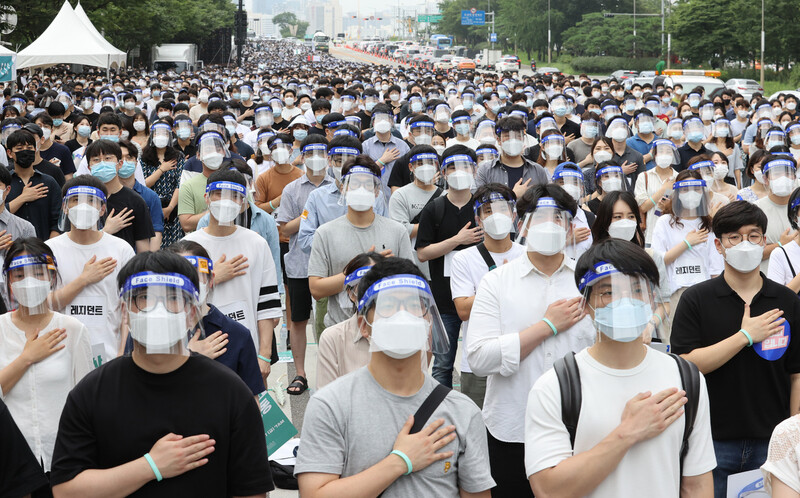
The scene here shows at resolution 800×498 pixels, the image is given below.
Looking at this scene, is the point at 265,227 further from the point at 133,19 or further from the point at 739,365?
the point at 133,19

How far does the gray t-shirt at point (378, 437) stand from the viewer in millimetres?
3256

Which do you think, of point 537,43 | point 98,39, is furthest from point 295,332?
point 537,43

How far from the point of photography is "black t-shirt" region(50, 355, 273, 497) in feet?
10.7

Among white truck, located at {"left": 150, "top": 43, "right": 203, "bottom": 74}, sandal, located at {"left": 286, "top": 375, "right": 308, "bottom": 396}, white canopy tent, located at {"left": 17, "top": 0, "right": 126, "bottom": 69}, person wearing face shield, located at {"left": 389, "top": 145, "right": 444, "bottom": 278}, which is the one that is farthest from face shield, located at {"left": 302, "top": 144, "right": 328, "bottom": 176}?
white truck, located at {"left": 150, "top": 43, "right": 203, "bottom": 74}

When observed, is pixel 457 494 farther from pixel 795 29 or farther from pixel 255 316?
pixel 795 29

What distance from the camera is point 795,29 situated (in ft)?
178

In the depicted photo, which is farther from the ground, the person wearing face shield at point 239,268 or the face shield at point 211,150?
the face shield at point 211,150

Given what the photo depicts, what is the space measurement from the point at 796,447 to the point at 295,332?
5.02 metres

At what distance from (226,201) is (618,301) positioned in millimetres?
3102

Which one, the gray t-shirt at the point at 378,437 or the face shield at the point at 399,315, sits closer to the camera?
the gray t-shirt at the point at 378,437

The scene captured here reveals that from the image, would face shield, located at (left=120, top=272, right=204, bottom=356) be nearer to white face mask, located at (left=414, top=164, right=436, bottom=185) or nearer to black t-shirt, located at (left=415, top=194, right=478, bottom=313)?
black t-shirt, located at (left=415, top=194, right=478, bottom=313)

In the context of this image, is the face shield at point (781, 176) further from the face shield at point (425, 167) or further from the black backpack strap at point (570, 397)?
the black backpack strap at point (570, 397)

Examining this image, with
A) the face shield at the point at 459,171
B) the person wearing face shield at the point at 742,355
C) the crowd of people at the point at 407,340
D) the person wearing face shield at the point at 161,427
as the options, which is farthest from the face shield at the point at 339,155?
the person wearing face shield at the point at 161,427

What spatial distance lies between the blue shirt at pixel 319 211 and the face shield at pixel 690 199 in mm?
2061
